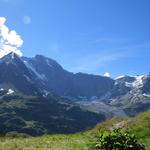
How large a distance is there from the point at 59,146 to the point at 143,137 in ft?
25.8

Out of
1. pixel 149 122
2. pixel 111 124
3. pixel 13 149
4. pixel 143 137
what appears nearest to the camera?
pixel 13 149

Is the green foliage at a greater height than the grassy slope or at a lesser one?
lesser

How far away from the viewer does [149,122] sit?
35625 millimetres

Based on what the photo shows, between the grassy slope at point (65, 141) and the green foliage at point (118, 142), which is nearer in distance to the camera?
the green foliage at point (118, 142)

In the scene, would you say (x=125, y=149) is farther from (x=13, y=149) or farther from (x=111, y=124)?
(x=111, y=124)

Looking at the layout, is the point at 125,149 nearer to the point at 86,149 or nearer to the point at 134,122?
Answer: the point at 86,149

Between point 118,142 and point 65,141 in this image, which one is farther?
point 65,141

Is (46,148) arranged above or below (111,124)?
below

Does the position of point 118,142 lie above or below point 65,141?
below

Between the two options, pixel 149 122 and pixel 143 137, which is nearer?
pixel 143 137

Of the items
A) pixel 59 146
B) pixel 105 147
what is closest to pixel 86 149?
pixel 59 146

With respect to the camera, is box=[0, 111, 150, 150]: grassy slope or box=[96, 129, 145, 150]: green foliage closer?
box=[96, 129, 145, 150]: green foliage

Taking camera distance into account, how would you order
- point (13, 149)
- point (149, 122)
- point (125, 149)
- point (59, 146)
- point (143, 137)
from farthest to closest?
point (149, 122) < point (143, 137) < point (59, 146) < point (13, 149) < point (125, 149)

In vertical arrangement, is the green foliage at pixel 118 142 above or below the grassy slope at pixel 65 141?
below
